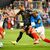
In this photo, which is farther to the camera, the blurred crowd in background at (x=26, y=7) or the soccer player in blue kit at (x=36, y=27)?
the blurred crowd in background at (x=26, y=7)

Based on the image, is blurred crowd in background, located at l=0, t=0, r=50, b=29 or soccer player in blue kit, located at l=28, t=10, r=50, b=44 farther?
blurred crowd in background, located at l=0, t=0, r=50, b=29

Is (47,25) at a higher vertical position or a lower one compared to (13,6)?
lower

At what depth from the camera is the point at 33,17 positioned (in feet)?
33.9

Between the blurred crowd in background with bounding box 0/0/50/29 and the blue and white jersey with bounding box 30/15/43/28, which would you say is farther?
the blurred crowd in background with bounding box 0/0/50/29

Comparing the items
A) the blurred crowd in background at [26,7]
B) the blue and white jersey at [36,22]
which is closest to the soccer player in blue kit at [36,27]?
the blue and white jersey at [36,22]

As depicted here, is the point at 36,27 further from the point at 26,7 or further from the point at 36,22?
the point at 26,7

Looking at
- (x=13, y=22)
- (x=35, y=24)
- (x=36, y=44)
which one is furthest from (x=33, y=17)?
(x=13, y=22)

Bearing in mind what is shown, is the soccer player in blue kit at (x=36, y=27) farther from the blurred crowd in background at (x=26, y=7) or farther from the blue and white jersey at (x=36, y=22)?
the blurred crowd in background at (x=26, y=7)

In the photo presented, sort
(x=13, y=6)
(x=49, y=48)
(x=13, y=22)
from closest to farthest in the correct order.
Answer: (x=49, y=48) → (x=13, y=22) → (x=13, y=6)

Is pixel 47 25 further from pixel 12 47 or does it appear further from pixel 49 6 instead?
pixel 12 47

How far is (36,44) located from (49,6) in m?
11.2

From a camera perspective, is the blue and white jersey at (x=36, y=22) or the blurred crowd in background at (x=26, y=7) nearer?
the blue and white jersey at (x=36, y=22)

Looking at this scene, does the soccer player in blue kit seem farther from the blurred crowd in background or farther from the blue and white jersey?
the blurred crowd in background

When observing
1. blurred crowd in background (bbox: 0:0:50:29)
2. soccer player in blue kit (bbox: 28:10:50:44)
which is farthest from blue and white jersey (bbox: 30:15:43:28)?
blurred crowd in background (bbox: 0:0:50:29)
